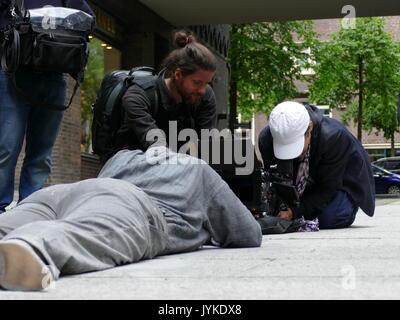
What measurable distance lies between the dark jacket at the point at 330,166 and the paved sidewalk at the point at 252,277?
144cm

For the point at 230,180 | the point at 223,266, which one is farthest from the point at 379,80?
the point at 223,266

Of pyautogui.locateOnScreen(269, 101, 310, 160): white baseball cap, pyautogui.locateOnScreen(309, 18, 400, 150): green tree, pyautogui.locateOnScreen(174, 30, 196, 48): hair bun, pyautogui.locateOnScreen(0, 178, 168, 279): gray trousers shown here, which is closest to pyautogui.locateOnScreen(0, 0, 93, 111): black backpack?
pyautogui.locateOnScreen(174, 30, 196, 48): hair bun

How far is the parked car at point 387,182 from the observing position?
2836 centimetres

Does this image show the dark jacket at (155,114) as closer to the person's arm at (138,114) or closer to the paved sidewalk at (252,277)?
the person's arm at (138,114)

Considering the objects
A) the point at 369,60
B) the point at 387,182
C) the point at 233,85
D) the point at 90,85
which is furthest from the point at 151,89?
the point at 387,182

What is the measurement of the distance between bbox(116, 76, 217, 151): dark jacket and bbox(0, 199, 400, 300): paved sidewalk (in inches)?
44.7

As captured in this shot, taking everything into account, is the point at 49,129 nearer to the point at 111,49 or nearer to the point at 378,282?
the point at 378,282

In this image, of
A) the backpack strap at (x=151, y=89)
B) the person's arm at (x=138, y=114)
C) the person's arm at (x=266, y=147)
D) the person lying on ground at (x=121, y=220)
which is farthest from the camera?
the person's arm at (x=266, y=147)

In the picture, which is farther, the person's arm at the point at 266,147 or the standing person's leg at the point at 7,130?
the person's arm at the point at 266,147

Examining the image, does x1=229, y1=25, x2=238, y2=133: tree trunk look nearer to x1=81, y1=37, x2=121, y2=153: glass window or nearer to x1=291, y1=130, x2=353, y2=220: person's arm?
x1=81, y1=37, x2=121, y2=153: glass window

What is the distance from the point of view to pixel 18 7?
516 cm

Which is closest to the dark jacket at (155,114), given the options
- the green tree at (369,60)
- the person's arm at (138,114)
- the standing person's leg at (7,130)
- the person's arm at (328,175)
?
the person's arm at (138,114)

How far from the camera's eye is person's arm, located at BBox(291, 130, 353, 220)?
229 inches

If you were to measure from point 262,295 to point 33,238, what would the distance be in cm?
82
